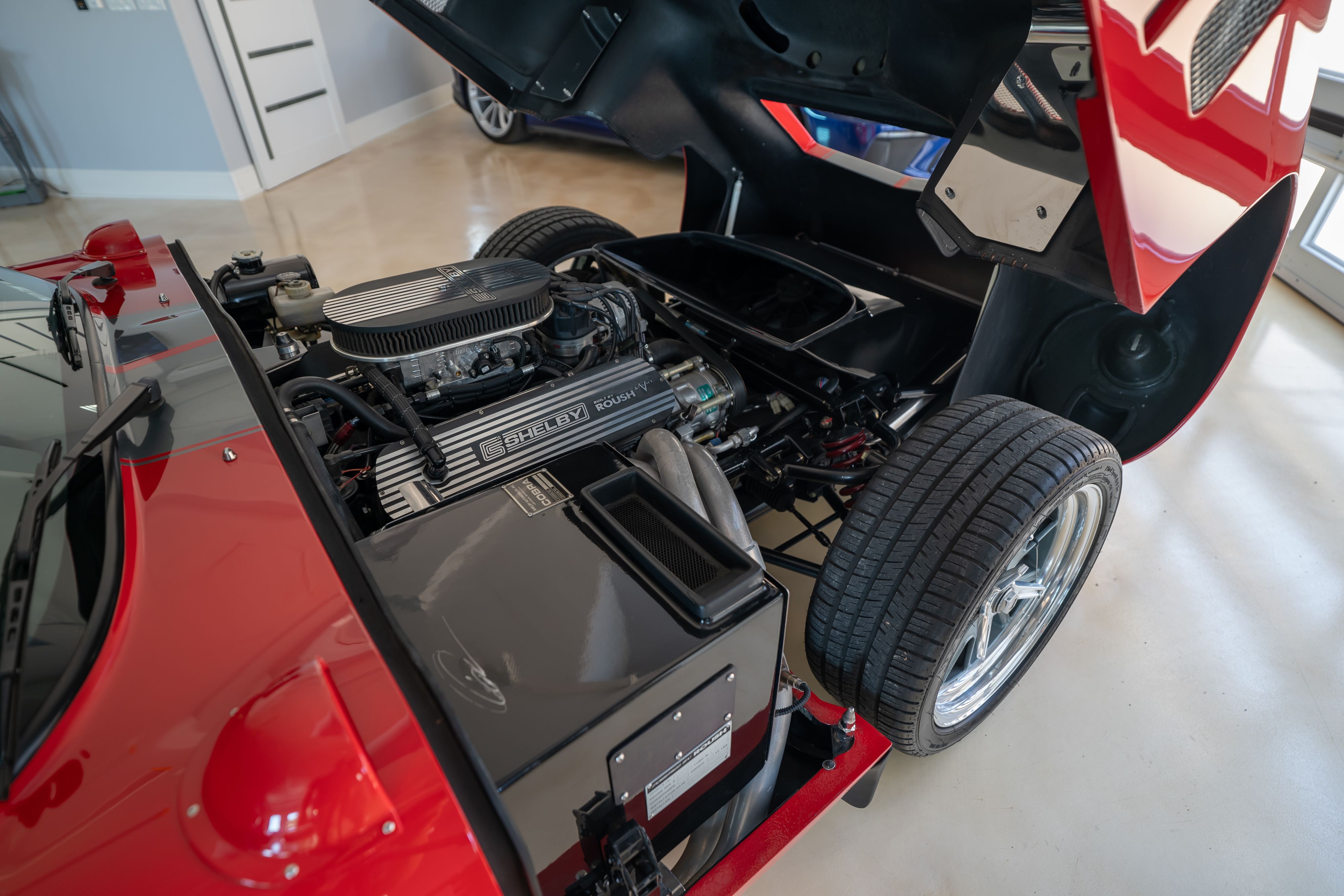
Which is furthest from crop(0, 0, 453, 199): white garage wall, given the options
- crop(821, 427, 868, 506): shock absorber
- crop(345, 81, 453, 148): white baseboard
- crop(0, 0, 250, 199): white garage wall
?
crop(821, 427, 868, 506): shock absorber

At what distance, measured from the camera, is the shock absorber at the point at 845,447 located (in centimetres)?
194

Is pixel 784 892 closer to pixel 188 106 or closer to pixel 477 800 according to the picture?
pixel 477 800

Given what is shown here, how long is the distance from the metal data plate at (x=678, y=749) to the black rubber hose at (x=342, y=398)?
833 millimetres

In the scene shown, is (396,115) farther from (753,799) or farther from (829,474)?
(753,799)

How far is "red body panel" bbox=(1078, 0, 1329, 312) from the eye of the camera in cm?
103

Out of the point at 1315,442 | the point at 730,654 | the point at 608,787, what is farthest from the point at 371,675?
the point at 1315,442

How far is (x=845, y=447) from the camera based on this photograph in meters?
1.94

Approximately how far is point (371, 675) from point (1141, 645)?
206cm

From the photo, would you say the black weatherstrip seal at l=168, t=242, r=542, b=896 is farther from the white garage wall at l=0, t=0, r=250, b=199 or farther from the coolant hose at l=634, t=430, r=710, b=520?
the white garage wall at l=0, t=0, r=250, b=199

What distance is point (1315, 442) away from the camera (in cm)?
273

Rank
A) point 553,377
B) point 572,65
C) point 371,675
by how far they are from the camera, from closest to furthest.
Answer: point 371,675 < point 553,377 < point 572,65

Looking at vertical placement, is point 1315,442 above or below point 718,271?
below

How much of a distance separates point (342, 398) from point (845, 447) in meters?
1.25

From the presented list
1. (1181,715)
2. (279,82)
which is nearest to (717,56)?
(1181,715)
